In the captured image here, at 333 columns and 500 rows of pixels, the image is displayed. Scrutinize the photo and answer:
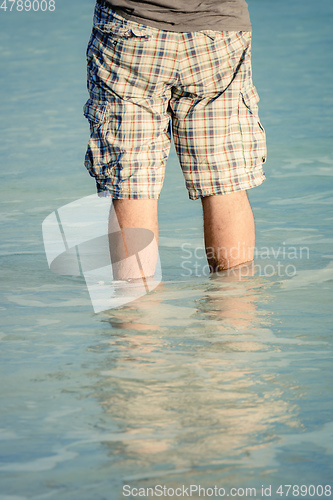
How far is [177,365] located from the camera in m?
1.87

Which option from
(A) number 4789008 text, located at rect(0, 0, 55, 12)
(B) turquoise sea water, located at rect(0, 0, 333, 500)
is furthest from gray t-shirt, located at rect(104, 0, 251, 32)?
(A) number 4789008 text, located at rect(0, 0, 55, 12)

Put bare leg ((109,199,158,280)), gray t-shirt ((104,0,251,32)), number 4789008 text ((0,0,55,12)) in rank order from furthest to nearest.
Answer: number 4789008 text ((0,0,55,12)) < bare leg ((109,199,158,280)) < gray t-shirt ((104,0,251,32))

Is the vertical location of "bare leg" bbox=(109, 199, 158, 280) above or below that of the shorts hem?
below

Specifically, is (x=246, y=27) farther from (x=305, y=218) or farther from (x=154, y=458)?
(x=154, y=458)

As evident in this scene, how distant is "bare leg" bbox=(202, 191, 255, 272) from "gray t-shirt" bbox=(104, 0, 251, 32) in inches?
19.6

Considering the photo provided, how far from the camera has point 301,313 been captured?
7.39ft

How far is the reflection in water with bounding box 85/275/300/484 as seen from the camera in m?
1.46

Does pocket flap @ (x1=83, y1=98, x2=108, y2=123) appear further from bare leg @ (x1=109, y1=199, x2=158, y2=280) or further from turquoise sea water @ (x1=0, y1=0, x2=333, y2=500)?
turquoise sea water @ (x1=0, y1=0, x2=333, y2=500)

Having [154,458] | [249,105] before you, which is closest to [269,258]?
[249,105]

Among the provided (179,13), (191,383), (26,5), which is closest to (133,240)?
(179,13)

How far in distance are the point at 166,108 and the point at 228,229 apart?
1.33 ft

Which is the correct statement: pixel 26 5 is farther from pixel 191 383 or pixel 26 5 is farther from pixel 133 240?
pixel 191 383

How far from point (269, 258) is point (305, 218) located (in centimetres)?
65

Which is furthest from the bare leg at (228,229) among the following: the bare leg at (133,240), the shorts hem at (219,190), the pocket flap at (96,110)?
the pocket flap at (96,110)
